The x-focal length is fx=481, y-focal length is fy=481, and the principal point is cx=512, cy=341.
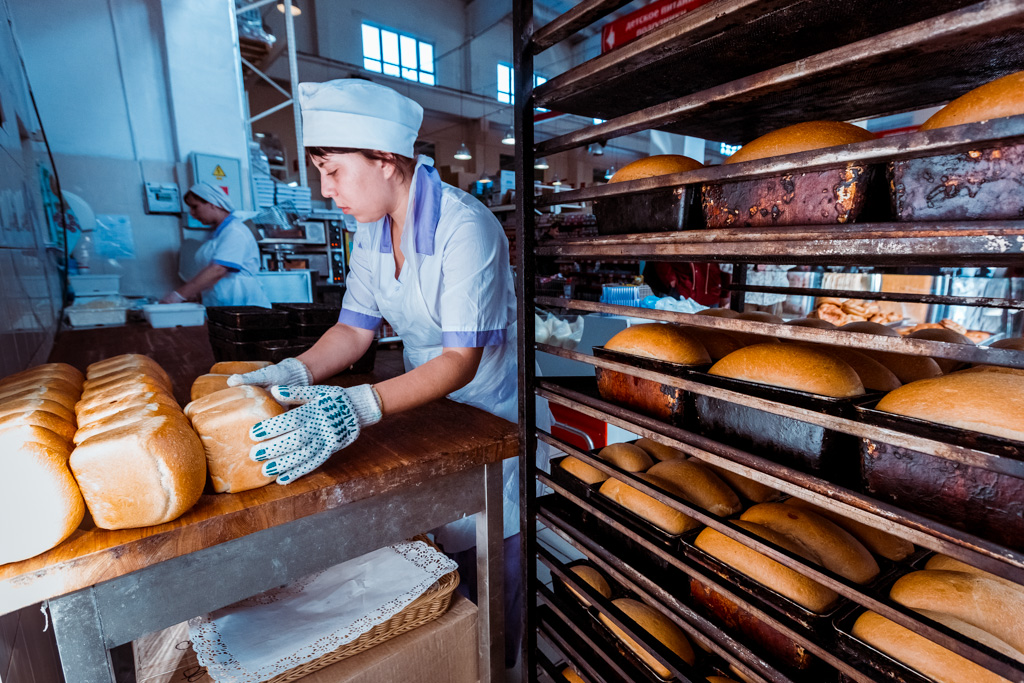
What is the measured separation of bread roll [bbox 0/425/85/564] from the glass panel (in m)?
12.6

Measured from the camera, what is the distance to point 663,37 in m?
0.65

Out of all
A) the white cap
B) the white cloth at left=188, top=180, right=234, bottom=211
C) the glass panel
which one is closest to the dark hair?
the white cap

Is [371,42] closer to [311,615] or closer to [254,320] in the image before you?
[254,320]

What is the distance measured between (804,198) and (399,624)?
117 centimetres

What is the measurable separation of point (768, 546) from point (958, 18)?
1.95 feet

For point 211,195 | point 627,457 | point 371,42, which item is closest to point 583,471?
point 627,457

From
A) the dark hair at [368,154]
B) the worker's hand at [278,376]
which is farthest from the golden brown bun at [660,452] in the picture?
the dark hair at [368,154]

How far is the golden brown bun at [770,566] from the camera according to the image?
2.25 feet

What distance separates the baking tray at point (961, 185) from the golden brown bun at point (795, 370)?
0.89 ft

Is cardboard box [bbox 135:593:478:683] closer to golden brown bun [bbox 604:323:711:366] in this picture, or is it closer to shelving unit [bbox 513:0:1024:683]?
shelving unit [bbox 513:0:1024:683]

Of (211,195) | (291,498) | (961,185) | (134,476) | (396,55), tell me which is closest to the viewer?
(961,185)

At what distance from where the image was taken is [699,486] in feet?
3.10

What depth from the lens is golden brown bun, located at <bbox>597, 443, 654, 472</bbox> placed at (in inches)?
40.4

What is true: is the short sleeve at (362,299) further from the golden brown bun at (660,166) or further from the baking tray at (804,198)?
the baking tray at (804,198)
